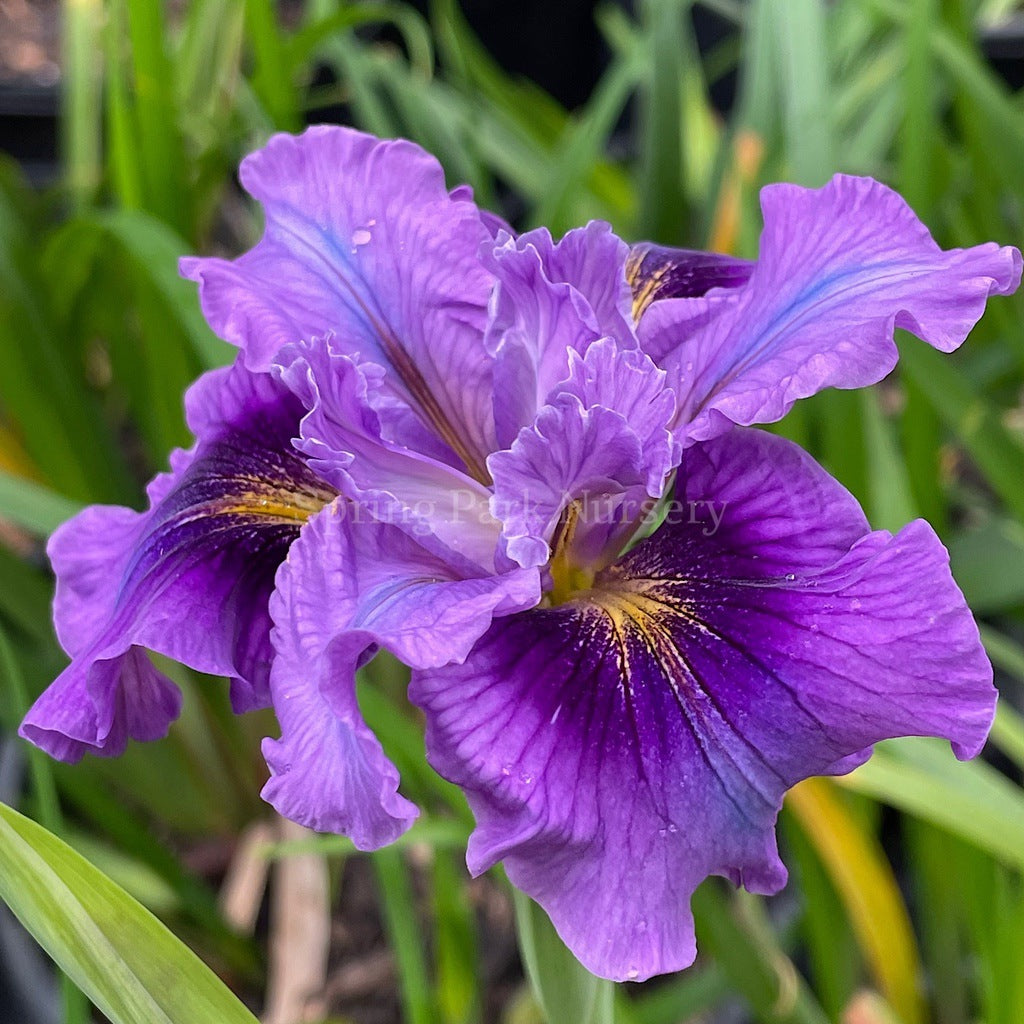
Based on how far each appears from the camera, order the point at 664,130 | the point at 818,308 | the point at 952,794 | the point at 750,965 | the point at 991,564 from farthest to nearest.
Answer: the point at 664,130, the point at 991,564, the point at 750,965, the point at 952,794, the point at 818,308

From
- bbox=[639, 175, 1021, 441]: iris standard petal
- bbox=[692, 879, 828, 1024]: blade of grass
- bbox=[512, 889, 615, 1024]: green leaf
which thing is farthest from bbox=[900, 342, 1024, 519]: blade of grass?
bbox=[512, 889, 615, 1024]: green leaf

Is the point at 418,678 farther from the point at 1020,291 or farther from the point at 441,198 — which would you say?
the point at 1020,291

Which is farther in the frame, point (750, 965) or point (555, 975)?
point (750, 965)

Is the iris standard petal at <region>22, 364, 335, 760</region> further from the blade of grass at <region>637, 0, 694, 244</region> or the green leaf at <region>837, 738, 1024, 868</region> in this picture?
the blade of grass at <region>637, 0, 694, 244</region>

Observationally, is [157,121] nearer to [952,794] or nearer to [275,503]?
[275,503]

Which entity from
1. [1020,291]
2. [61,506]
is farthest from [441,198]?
[1020,291]

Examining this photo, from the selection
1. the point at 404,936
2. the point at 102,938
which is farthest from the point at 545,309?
the point at 404,936

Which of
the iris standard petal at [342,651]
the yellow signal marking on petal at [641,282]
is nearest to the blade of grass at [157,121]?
the yellow signal marking on petal at [641,282]
